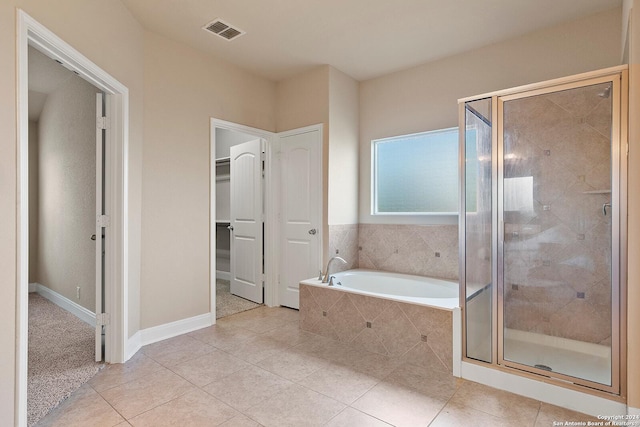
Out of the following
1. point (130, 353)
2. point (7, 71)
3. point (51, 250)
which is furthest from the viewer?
point (51, 250)

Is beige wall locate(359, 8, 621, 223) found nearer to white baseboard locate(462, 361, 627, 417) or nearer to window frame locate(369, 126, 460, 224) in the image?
window frame locate(369, 126, 460, 224)

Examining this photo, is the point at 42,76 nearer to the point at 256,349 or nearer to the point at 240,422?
the point at 256,349

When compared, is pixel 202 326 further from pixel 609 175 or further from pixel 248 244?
pixel 609 175

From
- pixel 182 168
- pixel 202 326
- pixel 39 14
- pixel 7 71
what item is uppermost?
pixel 39 14

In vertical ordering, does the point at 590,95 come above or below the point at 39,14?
below

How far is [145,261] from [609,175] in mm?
3449

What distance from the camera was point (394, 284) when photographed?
3.55 m

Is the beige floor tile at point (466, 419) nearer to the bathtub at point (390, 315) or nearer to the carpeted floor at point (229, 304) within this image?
the bathtub at point (390, 315)

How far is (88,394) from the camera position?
2.12m

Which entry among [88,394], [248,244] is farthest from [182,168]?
[88,394]

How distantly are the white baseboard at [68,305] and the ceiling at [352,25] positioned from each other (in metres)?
2.88

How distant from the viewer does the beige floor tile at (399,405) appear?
1861mm

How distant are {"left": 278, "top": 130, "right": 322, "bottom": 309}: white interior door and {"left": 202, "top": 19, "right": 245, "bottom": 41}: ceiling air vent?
4.06 ft

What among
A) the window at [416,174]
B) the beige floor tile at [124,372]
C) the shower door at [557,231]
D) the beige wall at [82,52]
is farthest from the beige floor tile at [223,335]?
the shower door at [557,231]
